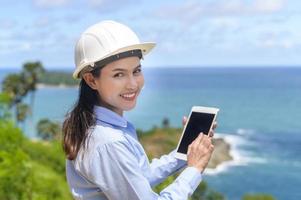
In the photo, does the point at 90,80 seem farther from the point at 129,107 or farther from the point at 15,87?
the point at 15,87

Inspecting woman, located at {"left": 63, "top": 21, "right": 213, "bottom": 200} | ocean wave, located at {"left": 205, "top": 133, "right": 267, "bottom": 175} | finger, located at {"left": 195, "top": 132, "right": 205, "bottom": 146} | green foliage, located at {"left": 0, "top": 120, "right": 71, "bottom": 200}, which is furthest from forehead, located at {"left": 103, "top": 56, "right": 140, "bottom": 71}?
ocean wave, located at {"left": 205, "top": 133, "right": 267, "bottom": 175}

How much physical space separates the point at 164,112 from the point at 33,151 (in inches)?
1989

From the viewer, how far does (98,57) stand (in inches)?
59.6

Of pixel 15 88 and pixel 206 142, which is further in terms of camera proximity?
pixel 15 88

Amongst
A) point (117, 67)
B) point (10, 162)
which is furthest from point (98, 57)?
point (10, 162)

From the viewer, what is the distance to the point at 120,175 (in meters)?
1.46

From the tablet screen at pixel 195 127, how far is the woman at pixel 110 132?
0.21 ft

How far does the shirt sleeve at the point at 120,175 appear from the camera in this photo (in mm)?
1456

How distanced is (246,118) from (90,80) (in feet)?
252

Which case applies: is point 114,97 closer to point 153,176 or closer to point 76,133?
point 76,133

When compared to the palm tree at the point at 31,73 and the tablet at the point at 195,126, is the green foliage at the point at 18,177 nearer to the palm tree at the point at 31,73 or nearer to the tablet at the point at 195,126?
the tablet at the point at 195,126

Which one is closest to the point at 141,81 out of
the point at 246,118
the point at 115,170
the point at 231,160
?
the point at 115,170

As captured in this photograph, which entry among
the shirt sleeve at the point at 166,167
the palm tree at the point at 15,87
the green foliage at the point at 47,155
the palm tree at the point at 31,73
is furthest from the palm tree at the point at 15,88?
the shirt sleeve at the point at 166,167

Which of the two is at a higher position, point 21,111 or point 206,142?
point 206,142
